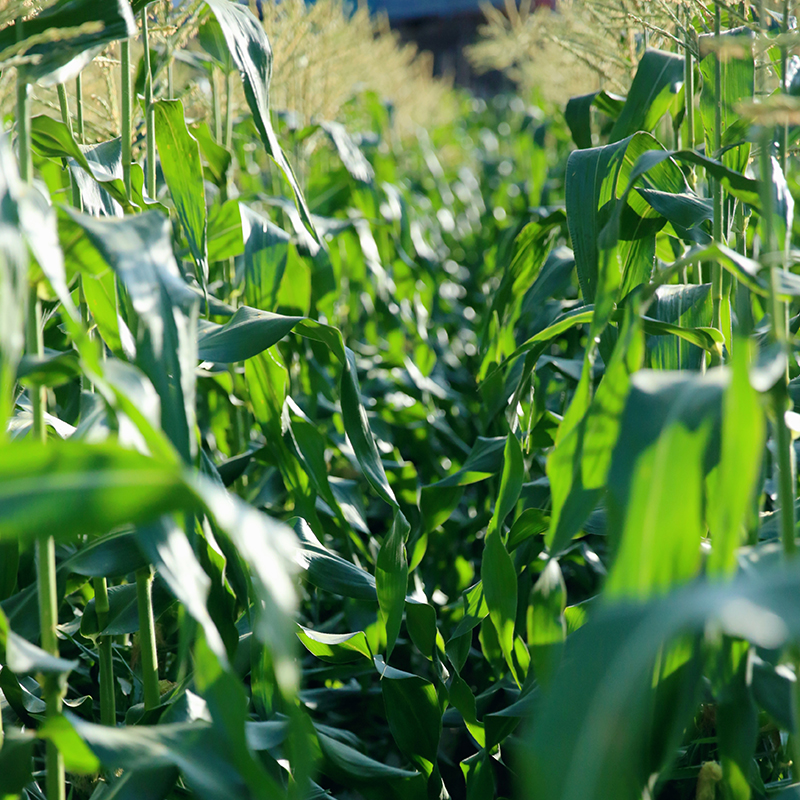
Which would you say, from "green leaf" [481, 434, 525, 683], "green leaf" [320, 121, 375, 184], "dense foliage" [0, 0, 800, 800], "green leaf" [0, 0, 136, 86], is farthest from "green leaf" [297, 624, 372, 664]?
"green leaf" [320, 121, 375, 184]

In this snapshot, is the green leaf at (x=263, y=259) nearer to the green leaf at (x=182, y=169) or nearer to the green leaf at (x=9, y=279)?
the green leaf at (x=182, y=169)

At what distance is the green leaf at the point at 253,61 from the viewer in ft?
2.35

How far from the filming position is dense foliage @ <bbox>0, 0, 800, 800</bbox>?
33 cm

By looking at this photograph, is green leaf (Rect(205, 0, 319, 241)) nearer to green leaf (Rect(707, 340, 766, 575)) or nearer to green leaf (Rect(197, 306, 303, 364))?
green leaf (Rect(197, 306, 303, 364))

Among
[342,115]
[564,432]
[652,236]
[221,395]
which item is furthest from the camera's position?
[342,115]

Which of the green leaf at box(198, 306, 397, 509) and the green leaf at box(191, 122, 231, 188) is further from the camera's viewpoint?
the green leaf at box(191, 122, 231, 188)

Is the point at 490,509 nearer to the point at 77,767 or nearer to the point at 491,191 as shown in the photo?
the point at 77,767

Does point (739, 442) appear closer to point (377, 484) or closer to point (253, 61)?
point (377, 484)

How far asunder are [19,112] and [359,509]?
706 mm

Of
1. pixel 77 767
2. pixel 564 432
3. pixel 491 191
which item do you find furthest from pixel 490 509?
pixel 491 191

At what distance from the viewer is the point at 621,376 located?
0.50 meters

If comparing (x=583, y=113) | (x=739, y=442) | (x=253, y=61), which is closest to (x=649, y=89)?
(x=583, y=113)

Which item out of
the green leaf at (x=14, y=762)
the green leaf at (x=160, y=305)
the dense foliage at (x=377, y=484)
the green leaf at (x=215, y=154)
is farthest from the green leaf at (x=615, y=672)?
the green leaf at (x=215, y=154)

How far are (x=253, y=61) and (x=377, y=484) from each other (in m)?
0.45
